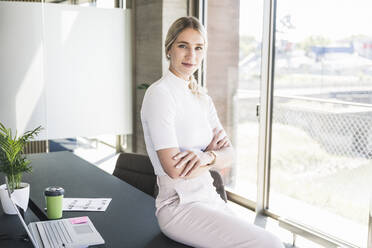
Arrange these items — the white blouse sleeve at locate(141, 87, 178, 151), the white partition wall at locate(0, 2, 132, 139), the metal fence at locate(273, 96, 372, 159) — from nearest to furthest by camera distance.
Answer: the white blouse sleeve at locate(141, 87, 178, 151), the metal fence at locate(273, 96, 372, 159), the white partition wall at locate(0, 2, 132, 139)

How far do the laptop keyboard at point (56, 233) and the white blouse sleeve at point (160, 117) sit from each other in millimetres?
496

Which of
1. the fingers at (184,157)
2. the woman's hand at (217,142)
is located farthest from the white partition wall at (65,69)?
the fingers at (184,157)

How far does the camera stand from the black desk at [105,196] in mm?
1812

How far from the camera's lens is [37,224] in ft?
6.17

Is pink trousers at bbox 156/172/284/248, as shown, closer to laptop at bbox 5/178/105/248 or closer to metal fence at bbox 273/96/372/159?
laptop at bbox 5/178/105/248

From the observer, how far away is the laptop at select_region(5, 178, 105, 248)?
5.49ft

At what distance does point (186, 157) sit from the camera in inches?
71.5

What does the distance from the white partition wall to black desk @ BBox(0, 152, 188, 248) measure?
6.21ft

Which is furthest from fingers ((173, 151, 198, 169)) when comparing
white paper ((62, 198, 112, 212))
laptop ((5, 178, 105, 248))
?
white paper ((62, 198, 112, 212))

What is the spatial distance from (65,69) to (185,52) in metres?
3.50

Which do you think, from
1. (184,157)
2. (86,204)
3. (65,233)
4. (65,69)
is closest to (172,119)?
(184,157)

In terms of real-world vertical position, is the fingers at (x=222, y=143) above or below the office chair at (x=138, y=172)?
above

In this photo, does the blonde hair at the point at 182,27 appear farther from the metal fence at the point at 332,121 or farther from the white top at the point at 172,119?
the metal fence at the point at 332,121

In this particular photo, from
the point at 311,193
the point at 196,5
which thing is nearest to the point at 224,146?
the point at 311,193
